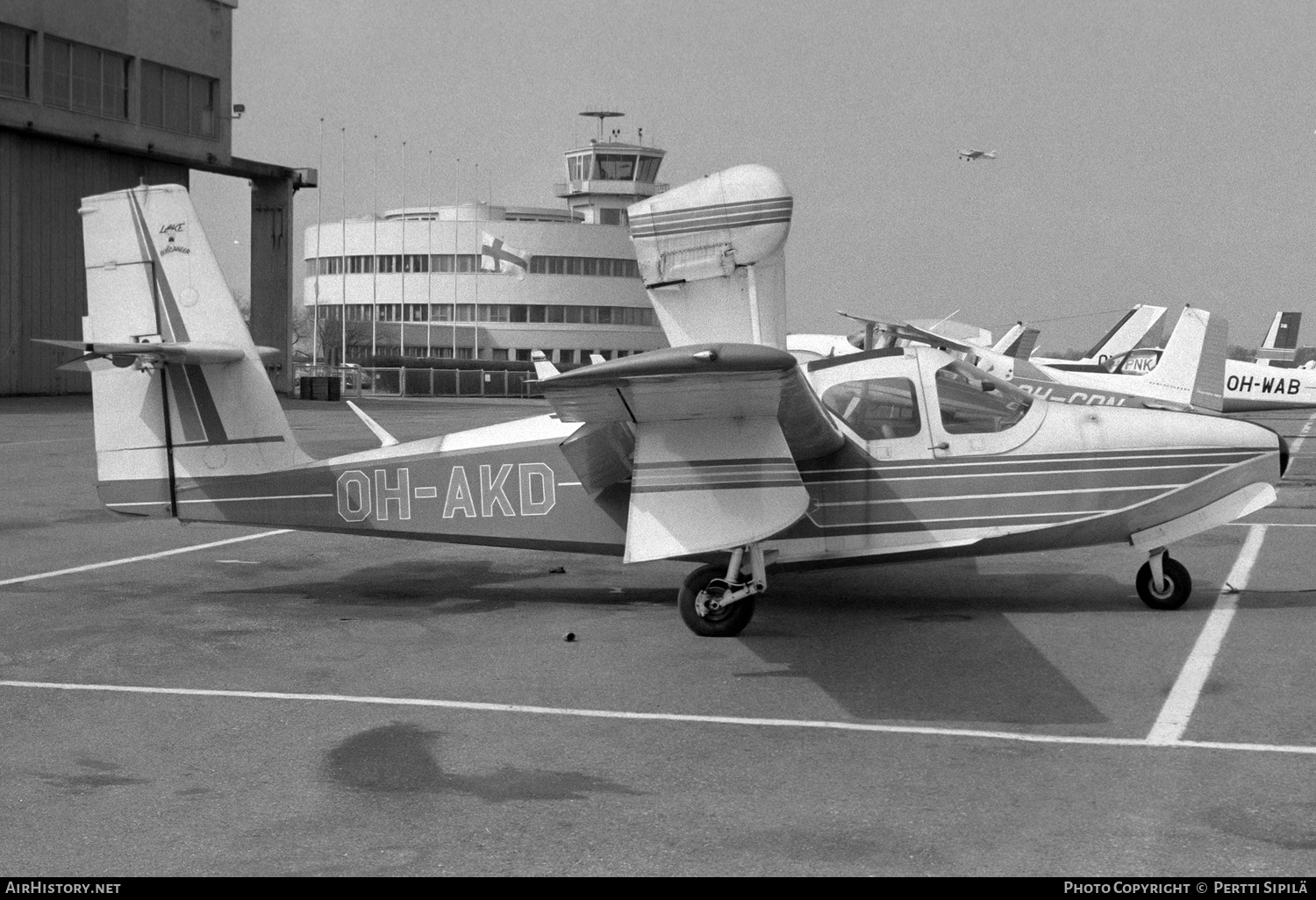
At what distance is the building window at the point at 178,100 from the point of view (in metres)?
47.8

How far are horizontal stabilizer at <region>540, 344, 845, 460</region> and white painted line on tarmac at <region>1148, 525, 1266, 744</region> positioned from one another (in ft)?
9.35

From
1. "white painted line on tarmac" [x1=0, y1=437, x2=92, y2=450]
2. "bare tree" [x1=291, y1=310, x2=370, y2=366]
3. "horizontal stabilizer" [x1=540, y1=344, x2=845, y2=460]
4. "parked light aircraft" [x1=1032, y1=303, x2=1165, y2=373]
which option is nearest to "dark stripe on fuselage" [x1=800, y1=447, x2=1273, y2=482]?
"horizontal stabilizer" [x1=540, y1=344, x2=845, y2=460]

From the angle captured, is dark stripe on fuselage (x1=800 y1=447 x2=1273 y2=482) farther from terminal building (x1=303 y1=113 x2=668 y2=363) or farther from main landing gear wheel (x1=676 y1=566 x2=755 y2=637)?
terminal building (x1=303 y1=113 x2=668 y2=363)

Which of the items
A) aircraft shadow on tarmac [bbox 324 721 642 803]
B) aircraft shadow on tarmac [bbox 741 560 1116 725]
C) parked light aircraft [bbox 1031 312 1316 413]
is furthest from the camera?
parked light aircraft [bbox 1031 312 1316 413]

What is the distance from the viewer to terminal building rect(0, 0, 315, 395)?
43.6m

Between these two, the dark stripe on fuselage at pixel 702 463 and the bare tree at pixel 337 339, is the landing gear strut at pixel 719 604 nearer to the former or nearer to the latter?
the dark stripe on fuselage at pixel 702 463

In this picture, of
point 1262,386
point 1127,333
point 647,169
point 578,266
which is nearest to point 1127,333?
point 1127,333

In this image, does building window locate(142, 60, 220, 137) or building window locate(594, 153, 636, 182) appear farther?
building window locate(594, 153, 636, 182)

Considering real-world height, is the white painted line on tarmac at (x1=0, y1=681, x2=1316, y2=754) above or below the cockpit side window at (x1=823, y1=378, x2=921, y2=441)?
below

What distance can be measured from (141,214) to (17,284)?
125 feet

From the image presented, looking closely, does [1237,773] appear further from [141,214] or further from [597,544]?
[141,214]

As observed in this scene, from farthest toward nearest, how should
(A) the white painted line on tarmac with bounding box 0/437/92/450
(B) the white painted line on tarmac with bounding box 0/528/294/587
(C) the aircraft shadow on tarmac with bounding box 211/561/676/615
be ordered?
(A) the white painted line on tarmac with bounding box 0/437/92/450 < (B) the white painted line on tarmac with bounding box 0/528/294/587 < (C) the aircraft shadow on tarmac with bounding box 211/561/676/615

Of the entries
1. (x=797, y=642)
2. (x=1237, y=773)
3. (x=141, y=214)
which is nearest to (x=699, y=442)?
(x=797, y=642)

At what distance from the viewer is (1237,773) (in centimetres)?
631
